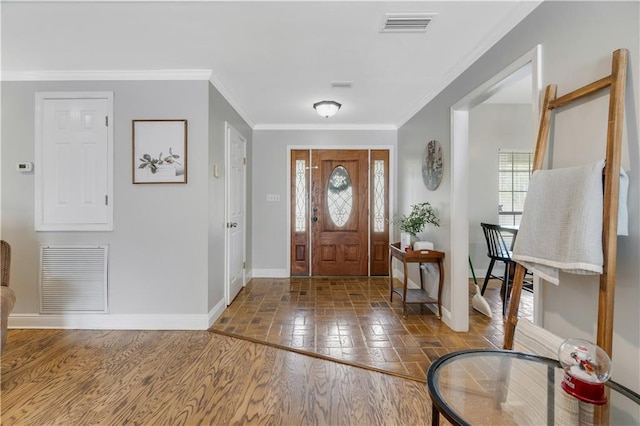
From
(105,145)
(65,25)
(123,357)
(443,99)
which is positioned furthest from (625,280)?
(105,145)

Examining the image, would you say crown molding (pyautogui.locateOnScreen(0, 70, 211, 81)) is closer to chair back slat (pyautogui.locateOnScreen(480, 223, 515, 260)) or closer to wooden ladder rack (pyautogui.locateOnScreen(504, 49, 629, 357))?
wooden ladder rack (pyautogui.locateOnScreen(504, 49, 629, 357))

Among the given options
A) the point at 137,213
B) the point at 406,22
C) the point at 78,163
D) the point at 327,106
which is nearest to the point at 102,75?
the point at 78,163

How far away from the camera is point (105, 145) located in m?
2.84

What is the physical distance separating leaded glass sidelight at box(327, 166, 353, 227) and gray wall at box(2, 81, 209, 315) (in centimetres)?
238

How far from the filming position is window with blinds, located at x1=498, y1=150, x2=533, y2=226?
15.4 feet

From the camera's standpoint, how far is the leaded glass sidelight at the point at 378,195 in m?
4.88

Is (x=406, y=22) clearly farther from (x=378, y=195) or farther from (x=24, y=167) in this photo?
(x=24, y=167)

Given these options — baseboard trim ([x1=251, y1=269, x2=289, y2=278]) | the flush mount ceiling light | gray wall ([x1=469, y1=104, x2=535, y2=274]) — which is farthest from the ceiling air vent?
baseboard trim ([x1=251, y1=269, x2=289, y2=278])

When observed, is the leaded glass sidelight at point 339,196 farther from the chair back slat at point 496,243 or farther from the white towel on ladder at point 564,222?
the white towel on ladder at point 564,222

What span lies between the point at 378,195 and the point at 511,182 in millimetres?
2078

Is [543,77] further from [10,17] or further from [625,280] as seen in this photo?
[10,17]

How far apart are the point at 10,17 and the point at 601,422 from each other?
369 cm

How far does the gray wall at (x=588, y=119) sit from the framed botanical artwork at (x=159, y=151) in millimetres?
2738

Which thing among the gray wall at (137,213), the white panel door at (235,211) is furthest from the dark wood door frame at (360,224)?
the gray wall at (137,213)
